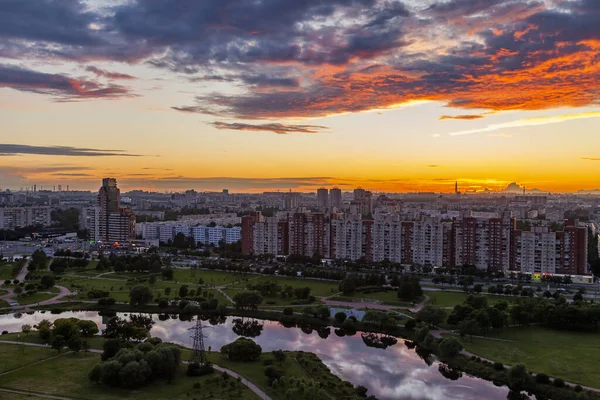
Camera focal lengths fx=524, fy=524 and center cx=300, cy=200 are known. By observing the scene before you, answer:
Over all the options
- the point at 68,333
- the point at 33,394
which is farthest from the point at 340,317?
the point at 33,394

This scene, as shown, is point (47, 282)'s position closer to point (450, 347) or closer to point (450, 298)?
point (450, 298)

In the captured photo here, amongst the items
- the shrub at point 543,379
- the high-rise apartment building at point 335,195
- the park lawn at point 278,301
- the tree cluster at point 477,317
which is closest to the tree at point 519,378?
the shrub at point 543,379

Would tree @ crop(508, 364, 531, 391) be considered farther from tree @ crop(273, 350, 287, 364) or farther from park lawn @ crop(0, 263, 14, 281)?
park lawn @ crop(0, 263, 14, 281)

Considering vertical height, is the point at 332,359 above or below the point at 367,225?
below

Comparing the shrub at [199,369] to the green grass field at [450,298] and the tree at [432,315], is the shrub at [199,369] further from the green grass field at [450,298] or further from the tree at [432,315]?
the green grass field at [450,298]

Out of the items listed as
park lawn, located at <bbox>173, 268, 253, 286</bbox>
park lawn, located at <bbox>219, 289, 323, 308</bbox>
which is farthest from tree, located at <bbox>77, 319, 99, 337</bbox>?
park lawn, located at <bbox>173, 268, 253, 286</bbox>

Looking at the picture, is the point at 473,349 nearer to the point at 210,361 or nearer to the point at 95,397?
the point at 210,361

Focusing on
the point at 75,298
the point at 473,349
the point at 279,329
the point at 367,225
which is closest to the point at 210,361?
the point at 279,329
